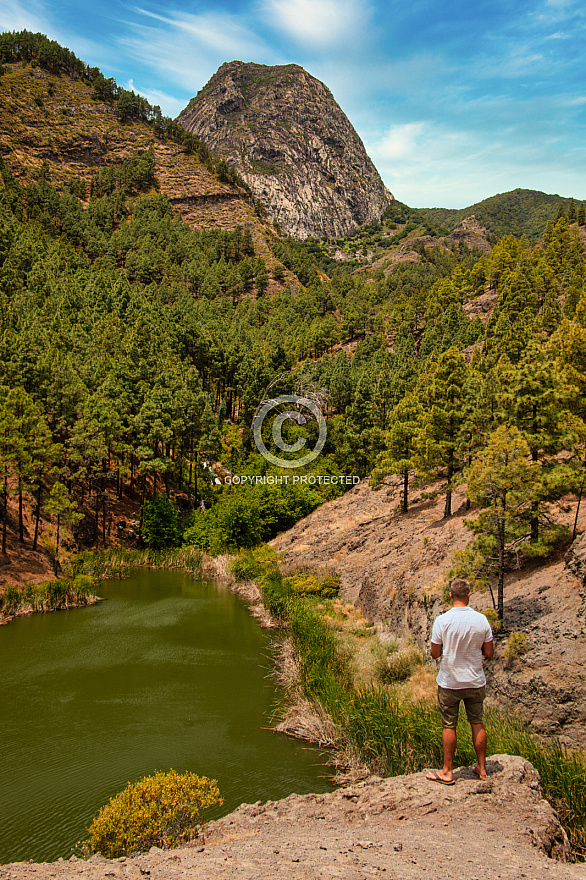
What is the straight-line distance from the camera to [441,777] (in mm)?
7992

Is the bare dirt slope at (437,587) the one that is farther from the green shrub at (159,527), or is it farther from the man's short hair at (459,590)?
the green shrub at (159,527)

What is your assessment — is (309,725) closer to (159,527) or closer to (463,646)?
(463,646)

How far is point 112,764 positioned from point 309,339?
290 ft

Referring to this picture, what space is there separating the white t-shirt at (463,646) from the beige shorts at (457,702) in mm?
113

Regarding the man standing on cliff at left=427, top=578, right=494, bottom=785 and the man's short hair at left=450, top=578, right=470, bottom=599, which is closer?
the man standing on cliff at left=427, top=578, right=494, bottom=785

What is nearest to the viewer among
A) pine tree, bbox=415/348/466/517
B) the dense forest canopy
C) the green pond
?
the green pond

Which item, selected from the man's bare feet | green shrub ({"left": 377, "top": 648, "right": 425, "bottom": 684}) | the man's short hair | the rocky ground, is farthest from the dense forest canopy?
the rocky ground

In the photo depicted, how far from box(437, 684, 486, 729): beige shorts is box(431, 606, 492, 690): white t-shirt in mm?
113

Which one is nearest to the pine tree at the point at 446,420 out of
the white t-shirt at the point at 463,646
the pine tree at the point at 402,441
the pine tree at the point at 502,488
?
the pine tree at the point at 402,441

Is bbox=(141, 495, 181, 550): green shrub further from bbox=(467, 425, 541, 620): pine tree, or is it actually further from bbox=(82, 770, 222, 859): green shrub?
bbox=(82, 770, 222, 859): green shrub

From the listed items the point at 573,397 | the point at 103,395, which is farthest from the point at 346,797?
the point at 103,395

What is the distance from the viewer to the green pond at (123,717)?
12797 millimetres

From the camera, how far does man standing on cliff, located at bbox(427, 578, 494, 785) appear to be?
736cm

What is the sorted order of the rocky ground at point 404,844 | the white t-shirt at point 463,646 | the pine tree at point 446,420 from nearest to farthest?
the rocky ground at point 404,844 → the white t-shirt at point 463,646 → the pine tree at point 446,420
